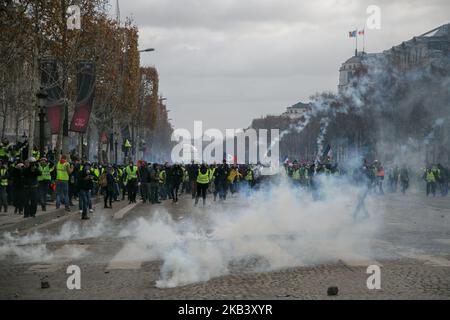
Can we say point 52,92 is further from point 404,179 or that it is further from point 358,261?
point 358,261

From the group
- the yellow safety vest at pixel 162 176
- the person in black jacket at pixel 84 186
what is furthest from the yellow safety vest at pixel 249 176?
the person in black jacket at pixel 84 186

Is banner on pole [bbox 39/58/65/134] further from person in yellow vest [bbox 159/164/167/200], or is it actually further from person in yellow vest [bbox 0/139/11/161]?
person in yellow vest [bbox 159/164/167/200]

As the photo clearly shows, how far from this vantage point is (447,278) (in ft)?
35.5

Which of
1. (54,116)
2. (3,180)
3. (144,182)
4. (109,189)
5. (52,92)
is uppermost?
(52,92)

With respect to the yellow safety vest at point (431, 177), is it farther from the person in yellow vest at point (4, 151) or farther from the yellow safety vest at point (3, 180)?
the yellow safety vest at point (3, 180)

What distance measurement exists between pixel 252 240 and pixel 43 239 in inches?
195

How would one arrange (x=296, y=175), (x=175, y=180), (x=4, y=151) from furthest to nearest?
(x=296, y=175)
(x=175, y=180)
(x=4, y=151)

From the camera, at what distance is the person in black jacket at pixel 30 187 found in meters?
22.7

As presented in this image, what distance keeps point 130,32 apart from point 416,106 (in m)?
25.1

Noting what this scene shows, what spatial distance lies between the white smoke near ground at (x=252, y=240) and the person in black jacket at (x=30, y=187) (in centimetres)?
329

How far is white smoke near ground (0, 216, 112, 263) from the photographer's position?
1393 cm

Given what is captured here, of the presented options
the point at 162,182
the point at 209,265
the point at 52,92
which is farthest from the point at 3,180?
the point at 209,265

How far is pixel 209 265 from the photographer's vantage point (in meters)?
11.7

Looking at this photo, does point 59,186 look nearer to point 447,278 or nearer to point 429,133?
point 447,278
